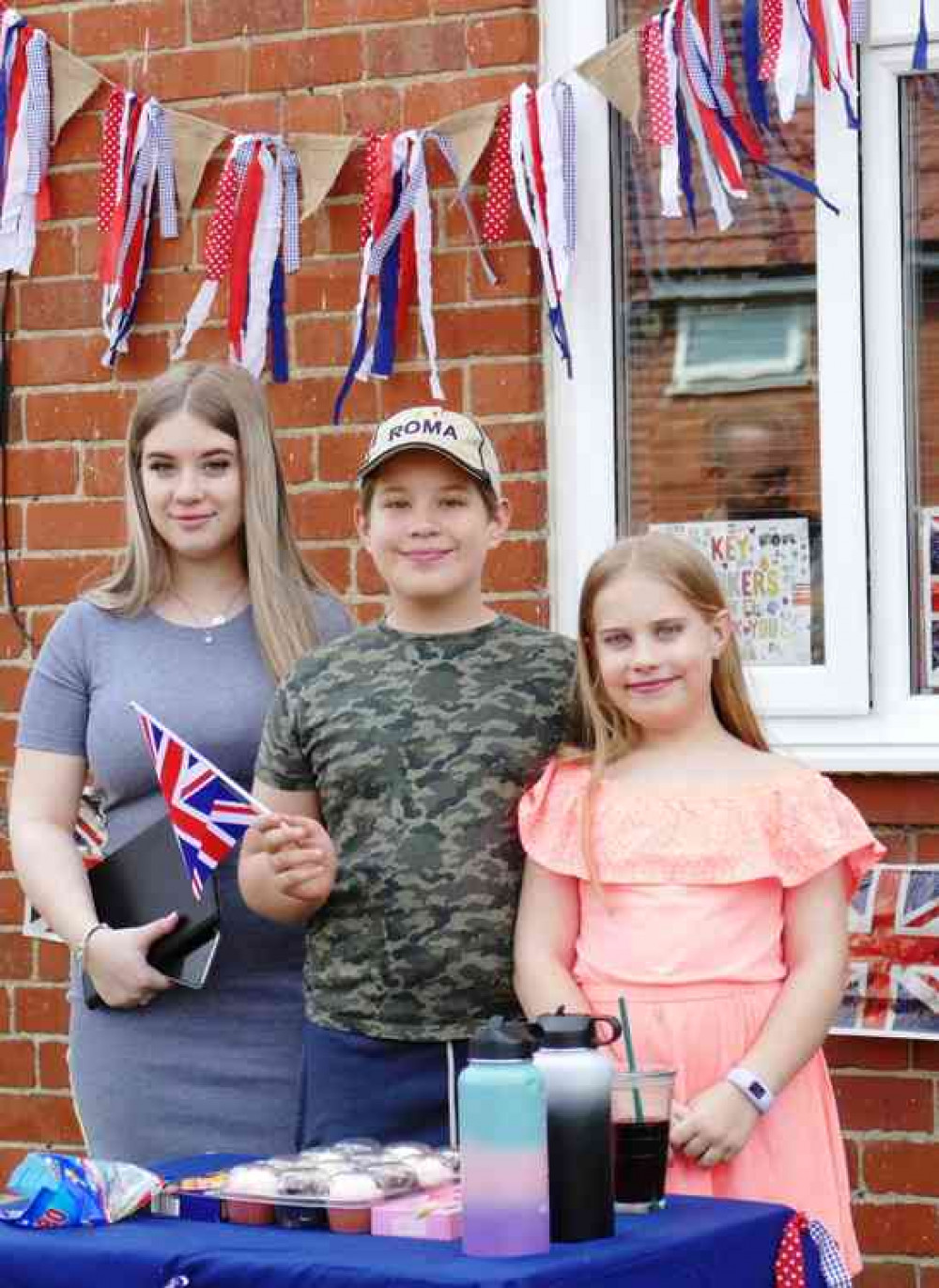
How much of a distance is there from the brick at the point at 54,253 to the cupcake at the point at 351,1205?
3.00 meters

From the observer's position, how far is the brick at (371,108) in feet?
16.5

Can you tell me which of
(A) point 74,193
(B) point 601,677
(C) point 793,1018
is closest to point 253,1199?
(C) point 793,1018

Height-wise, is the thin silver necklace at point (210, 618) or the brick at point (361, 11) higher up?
the brick at point (361, 11)

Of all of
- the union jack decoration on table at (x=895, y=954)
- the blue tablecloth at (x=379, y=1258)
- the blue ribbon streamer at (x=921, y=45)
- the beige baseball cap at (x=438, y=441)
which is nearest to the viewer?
the blue tablecloth at (x=379, y=1258)

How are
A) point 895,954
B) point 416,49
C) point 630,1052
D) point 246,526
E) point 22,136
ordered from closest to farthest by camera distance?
point 630,1052 → point 246,526 → point 895,954 → point 416,49 → point 22,136

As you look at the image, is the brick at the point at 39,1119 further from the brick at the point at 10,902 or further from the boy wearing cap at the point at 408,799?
the boy wearing cap at the point at 408,799

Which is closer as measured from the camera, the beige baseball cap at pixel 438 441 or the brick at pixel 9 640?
the beige baseball cap at pixel 438 441

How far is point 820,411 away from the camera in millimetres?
4805

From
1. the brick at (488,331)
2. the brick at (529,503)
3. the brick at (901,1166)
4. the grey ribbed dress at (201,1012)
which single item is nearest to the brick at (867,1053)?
the brick at (901,1166)

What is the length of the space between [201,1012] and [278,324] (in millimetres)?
1863

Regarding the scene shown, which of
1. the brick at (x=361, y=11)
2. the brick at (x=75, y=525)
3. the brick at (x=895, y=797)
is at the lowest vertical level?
the brick at (x=895, y=797)

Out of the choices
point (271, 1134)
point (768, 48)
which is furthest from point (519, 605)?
point (271, 1134)

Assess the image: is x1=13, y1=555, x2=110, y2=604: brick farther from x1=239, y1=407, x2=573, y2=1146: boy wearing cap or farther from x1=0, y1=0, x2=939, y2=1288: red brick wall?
x1=239, y1=407, x2=573, y2=1146: boy wearing cap

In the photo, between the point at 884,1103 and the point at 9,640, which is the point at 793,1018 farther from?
the point at 9,640
